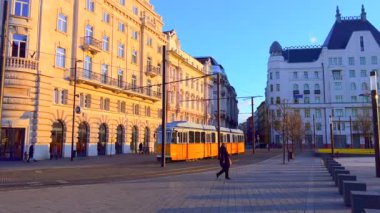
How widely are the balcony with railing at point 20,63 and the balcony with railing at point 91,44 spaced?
26.2ft

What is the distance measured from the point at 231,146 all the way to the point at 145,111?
13709 mm

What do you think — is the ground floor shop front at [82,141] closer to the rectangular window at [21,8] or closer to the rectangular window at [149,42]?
the rectangular window at [21,8]

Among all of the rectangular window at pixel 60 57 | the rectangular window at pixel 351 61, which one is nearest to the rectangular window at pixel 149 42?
the rectangular window at pixel 60 57

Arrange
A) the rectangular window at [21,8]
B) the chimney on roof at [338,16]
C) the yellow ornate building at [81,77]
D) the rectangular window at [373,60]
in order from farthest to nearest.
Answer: the chimney on roof at [338,16], the rectangular window at [373,60], the rectangular window at [21,8], the yellow ornate building at [81,77]

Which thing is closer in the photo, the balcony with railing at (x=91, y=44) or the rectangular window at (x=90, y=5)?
the balcony with railing at (x=91, y=44)

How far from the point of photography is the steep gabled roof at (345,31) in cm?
9638

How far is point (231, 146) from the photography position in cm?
4638

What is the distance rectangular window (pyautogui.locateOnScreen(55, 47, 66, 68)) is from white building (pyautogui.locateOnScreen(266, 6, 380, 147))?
65245mm

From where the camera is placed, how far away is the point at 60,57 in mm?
37281

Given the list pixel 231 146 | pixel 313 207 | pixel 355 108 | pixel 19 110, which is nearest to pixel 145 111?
pixel 231 146

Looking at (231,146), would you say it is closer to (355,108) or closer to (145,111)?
(145,111)

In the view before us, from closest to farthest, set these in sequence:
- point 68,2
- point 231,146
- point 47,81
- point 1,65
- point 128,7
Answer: point 1,65 → point 47,81 → point 68,2 → point 231,146 → point 128,7

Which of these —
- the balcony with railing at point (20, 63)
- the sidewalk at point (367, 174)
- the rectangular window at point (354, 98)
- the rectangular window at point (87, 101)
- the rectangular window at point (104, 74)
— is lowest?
the sidewalk at point (367, 174)

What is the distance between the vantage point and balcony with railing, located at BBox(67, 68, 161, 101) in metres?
38.4
